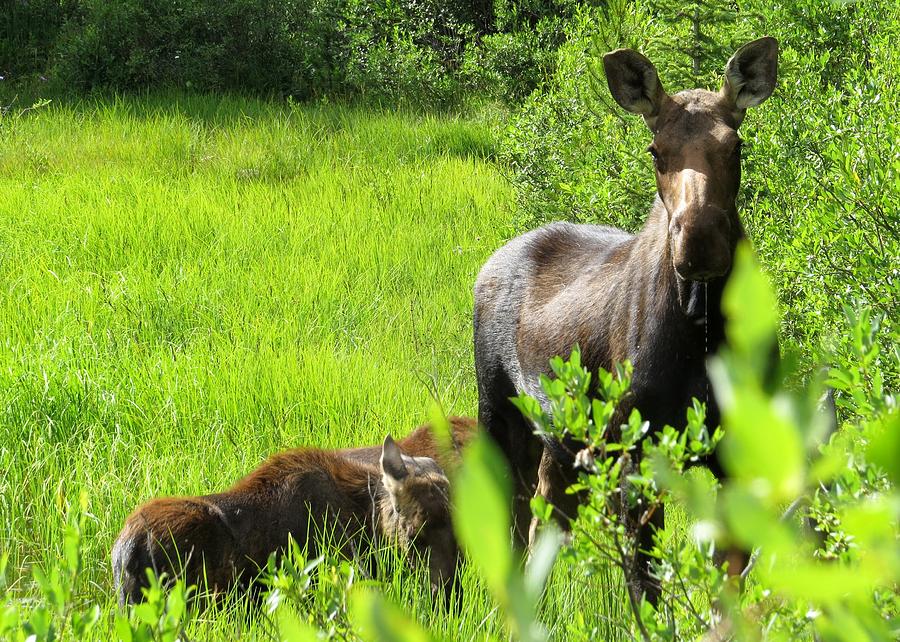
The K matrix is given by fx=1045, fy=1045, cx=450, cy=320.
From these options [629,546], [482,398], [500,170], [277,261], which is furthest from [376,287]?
[629,546]

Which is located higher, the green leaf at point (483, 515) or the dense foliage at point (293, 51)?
the green leaf at point (483, 515)

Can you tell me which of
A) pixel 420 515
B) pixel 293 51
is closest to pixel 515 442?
pixel 420 515

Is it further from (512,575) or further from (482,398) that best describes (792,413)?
(482,398)

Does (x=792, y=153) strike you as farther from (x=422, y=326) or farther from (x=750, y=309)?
(x=750, y=309)

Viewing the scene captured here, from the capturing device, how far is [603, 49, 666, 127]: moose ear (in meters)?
3.63

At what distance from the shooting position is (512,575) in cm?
52

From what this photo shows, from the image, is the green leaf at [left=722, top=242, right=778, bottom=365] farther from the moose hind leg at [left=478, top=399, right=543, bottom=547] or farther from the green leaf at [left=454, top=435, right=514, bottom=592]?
the moose hind leg at [left=478, top=399, right=543, bottom=547]

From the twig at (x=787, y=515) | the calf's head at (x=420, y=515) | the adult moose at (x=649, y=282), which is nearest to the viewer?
the twig at (x=787, y=515)

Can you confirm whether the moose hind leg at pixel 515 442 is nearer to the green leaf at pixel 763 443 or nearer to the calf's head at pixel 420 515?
the calf's head at pixel 420 515

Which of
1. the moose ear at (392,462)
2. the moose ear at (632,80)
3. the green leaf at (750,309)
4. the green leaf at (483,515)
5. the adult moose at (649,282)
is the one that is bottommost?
the moose ear at (392,462)

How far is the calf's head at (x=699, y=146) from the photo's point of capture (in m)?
3.06

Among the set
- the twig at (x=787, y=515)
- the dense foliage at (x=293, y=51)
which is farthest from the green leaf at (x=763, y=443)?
the dense foliage at (x=293, y=51)

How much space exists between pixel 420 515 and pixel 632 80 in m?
1.88

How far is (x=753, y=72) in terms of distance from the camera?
374 cm
